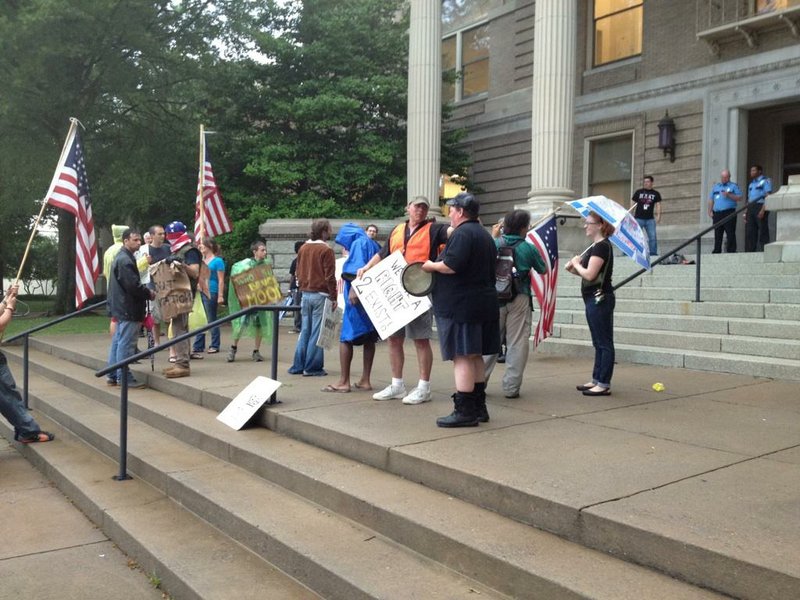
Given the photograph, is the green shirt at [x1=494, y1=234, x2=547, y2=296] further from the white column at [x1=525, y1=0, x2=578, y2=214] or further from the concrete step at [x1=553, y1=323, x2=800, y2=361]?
the white column at [x1=525, y1=0, x2=578, y2=214]

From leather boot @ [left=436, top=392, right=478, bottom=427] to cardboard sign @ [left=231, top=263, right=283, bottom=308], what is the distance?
557cm

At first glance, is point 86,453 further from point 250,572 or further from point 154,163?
point 154,163

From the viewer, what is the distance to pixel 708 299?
406 inches

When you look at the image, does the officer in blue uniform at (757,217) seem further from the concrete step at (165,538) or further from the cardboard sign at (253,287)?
the concrete step at (165,538)

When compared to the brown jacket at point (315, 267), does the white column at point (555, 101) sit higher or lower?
higher

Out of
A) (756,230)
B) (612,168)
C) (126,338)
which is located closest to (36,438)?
(126,338)

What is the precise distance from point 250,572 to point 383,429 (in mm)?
1669

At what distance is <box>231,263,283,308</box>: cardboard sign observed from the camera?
1076 cm

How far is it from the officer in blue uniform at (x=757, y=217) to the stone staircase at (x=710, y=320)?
2.74 m

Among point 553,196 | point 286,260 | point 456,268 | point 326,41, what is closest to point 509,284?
point 456,268

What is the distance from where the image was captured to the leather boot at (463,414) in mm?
5660

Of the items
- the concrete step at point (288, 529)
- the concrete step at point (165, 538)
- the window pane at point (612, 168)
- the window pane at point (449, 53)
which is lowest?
the concrete step at point (165, 538)

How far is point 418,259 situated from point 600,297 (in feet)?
5.85

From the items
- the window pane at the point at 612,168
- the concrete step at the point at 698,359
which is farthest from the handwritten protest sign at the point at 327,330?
the window pane at the point at 612,168
